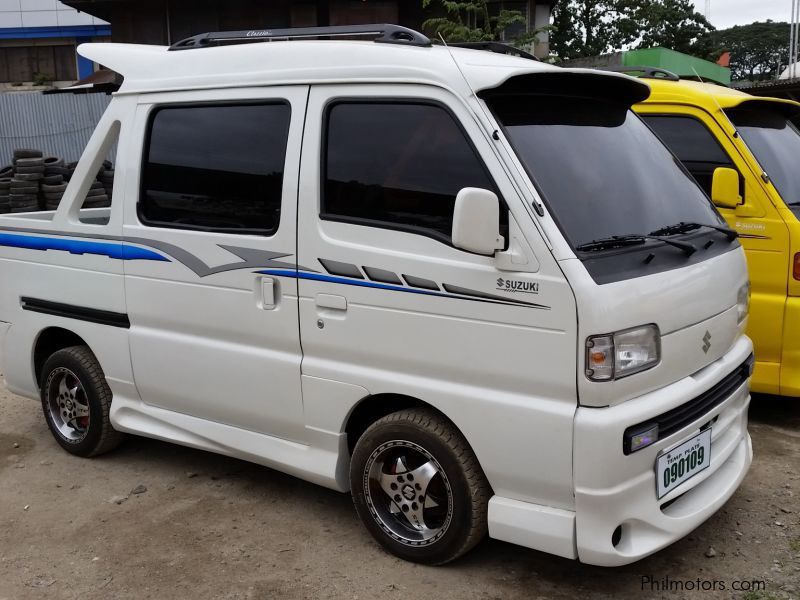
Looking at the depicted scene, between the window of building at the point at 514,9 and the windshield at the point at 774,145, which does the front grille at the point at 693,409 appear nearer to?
the windshield at the point at 774,145

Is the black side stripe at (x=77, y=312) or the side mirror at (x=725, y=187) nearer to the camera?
the black side stripe at (x=77, y=312)

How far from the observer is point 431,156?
3.36 metres

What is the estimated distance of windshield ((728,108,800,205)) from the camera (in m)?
5.24

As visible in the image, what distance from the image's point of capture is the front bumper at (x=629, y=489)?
2955 millimetres

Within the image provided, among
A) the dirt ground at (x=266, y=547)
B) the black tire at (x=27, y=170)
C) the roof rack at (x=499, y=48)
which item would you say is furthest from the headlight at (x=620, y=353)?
the black tire at (x=27, y=170)

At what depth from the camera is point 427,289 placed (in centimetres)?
329

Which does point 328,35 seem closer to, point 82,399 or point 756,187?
point 82,399

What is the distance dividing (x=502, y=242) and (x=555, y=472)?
2.97 feet

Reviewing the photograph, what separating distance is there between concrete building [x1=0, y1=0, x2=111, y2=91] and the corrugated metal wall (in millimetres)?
17719

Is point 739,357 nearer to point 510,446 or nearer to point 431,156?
point 510,446

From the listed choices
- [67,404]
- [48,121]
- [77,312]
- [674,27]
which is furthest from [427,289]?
[674,27]

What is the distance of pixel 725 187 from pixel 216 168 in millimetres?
3047

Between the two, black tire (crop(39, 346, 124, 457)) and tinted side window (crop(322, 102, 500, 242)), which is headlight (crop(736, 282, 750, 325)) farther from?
black tire (crop(39, 346, 124, 457))

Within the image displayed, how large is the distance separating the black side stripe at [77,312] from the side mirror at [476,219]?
232 cm
